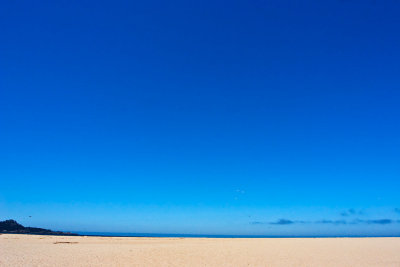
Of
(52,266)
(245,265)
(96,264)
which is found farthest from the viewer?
(245,265)

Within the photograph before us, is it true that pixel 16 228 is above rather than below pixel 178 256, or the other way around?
above

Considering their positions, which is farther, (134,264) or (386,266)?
(386,266)

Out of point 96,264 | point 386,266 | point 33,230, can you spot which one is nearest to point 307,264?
point 386,266

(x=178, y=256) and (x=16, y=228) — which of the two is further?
(x=16, y=228)

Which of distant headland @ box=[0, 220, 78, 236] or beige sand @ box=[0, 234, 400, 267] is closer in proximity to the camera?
beige sand @ box=[0, 234, 400, 267]

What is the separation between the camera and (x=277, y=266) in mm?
19812

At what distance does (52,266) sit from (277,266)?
612 inches

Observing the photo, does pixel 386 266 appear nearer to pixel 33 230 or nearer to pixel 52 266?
pixel 52 266

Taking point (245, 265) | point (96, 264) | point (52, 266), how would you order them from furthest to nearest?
point (245, 265)
point (96, 264)
point (52, 266)

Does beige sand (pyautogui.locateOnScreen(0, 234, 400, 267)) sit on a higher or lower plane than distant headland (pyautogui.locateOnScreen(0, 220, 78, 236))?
lower

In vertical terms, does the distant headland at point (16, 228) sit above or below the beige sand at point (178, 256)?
above

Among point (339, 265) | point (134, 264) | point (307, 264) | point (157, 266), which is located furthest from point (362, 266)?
point (134, 264)

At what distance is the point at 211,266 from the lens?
19.4 m

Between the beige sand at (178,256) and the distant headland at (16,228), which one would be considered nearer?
the beige sand at (178,256)
